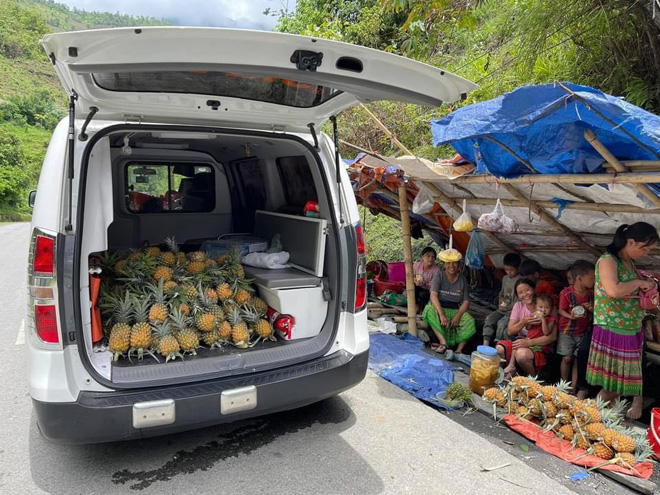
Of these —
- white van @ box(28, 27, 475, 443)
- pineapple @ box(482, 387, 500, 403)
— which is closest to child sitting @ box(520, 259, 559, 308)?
pineapple @ box(482, 387, 500, 403)

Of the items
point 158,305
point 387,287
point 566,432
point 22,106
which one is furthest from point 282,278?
point 22,106

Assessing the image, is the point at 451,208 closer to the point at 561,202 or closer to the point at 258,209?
the point at 561,202

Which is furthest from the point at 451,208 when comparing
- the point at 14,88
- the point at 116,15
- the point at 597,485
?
the point at 116,15

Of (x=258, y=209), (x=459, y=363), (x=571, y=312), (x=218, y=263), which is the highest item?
(x=258, y=209)

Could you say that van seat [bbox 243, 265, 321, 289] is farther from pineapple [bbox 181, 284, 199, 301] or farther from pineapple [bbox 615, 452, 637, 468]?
pineapple [bbox 615, 452, 637, 468]

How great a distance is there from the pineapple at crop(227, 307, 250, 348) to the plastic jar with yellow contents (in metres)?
2.04

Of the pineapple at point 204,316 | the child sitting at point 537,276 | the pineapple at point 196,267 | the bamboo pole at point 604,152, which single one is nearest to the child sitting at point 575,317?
the child sitting at point 537,276

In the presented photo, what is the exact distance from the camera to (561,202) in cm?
401

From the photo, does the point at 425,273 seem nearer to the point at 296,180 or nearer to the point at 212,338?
the point at 296,180

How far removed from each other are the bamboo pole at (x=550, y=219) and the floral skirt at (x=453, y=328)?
1420 mm

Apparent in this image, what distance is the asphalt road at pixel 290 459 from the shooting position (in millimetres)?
2586

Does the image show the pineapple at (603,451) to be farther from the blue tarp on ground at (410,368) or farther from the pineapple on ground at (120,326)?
the pineapple on ground at (120,326)

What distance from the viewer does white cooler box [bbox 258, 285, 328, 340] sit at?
3291 millimetres

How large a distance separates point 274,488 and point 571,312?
319 cm
